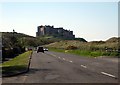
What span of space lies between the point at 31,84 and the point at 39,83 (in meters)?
0.42

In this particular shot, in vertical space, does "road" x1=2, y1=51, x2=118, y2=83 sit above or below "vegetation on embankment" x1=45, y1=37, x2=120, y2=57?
below

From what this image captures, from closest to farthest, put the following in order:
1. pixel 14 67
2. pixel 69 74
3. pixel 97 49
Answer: pixel 69 74 → pixel 14 67 → pixel 97 49

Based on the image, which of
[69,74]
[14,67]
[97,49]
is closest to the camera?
[69,74]

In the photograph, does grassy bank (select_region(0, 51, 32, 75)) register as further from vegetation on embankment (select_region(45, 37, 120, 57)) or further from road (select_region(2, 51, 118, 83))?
vegetation on embankment (select_region(45, 37, 120, 57))

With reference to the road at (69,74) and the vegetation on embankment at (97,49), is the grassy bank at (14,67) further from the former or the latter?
the vegetation on embankment at (97,49)

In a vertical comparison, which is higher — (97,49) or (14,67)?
(97,49)

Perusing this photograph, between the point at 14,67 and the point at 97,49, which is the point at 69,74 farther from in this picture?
the point at 97,49

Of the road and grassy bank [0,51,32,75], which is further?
grassy bank [0,51,32,75]

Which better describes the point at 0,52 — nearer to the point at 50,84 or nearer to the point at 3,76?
the point at 3,76

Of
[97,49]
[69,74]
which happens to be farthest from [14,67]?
[97,49]

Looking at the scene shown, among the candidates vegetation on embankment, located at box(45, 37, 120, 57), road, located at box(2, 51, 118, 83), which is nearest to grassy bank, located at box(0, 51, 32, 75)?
road, located at box(2, 51, 118, 83)

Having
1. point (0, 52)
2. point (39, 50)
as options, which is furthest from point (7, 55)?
point (39, 50)

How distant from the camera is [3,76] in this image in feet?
61.6

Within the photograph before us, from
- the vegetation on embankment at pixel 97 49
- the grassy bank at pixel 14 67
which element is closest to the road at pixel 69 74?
the grassy bank at pixel 14 67
